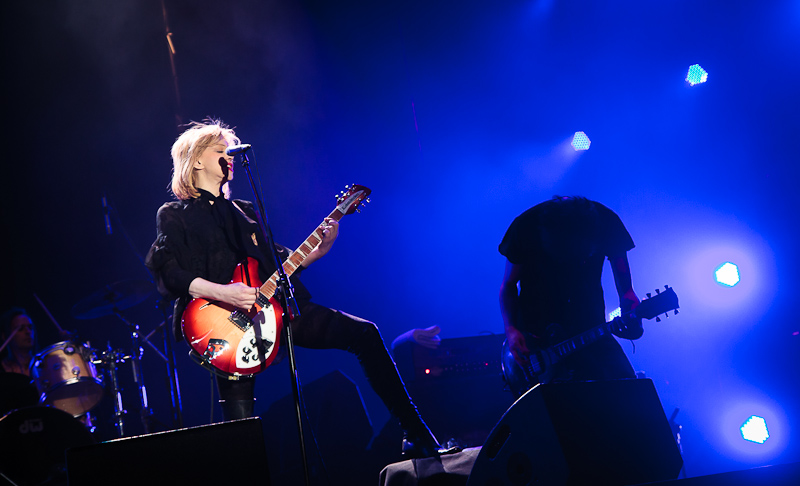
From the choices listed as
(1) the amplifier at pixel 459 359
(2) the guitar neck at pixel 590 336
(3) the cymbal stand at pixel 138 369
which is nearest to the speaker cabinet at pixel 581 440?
(2) the guitar neck at pixel 590 336

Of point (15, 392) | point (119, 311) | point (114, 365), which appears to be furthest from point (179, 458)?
point (114, 365)

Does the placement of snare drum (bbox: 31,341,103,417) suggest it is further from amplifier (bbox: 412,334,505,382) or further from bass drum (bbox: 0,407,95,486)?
amplifier (bbox: 412,334,505,382)

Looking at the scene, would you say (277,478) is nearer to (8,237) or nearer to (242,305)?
(242,305)

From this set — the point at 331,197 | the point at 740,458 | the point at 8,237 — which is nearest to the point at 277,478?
the point at 331,197

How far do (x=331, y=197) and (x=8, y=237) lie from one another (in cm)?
309

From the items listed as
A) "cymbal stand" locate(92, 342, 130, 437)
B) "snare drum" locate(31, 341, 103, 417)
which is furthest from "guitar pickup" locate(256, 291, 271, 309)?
"snare drum" locate(31, 341, 103, 417)

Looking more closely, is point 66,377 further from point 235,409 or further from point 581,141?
point 581,141

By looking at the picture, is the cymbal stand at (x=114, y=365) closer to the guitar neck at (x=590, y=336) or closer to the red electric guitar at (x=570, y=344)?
the red electric guitar at (x=570, y=344)

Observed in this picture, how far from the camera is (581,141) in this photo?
6.27m

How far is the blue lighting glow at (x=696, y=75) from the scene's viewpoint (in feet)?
19.3

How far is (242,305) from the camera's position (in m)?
3.08

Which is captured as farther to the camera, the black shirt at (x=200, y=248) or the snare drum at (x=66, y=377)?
the snare drum at (x=66, y=377)

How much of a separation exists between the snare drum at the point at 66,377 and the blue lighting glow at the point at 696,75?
615 cm

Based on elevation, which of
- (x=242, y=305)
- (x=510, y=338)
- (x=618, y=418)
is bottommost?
(x=618, y=418)
